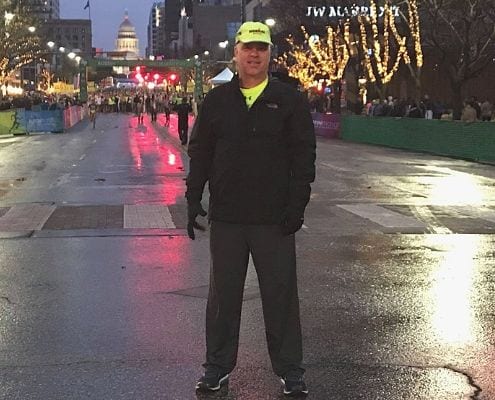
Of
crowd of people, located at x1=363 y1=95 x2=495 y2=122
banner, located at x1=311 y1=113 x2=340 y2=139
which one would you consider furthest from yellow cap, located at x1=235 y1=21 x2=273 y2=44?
banner, located at x1=311 y1=113 x2=340 y2=139

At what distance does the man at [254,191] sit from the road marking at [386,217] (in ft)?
21.0

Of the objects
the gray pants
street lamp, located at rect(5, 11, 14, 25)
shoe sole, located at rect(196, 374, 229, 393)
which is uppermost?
street lamp, located at rect(5, 11, 14, 25)

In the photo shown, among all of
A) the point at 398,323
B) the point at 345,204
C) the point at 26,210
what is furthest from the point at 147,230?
the point at 398,323

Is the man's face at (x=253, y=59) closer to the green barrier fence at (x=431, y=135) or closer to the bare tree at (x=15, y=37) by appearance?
the green barrier fence at (x=431, y=135)

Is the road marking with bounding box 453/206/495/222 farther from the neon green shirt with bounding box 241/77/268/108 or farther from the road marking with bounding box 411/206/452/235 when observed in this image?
the neon green shirt with bounding box 241/77/268/108

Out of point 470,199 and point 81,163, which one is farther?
point 81,163

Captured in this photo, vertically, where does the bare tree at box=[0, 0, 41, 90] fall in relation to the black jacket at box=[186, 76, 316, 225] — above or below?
above

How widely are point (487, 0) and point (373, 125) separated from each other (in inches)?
257

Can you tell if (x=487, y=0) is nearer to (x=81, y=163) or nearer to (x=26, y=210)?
(x=81, y=163)

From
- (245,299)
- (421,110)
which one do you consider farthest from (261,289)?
(421,110)

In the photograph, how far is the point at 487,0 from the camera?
105ft

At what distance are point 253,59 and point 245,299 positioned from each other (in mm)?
2835

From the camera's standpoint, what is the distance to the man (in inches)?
167

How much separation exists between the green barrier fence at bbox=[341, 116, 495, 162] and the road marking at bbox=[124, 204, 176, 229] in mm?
13393
